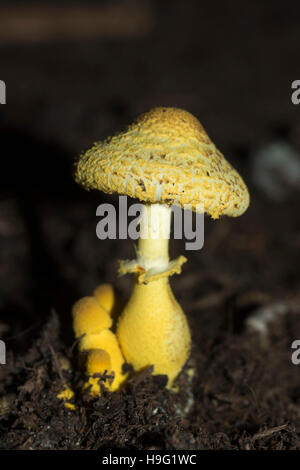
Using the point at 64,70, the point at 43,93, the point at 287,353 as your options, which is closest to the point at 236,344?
the point at 287,353

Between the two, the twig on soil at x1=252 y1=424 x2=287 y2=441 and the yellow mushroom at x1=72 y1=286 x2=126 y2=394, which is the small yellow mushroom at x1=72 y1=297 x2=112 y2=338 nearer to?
the yellow mushroom at x1=72 y1=286 x2=126 y2=394

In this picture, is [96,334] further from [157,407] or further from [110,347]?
[157,407]

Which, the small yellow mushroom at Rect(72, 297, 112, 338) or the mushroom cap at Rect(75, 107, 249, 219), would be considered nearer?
the mushroom cap at Rect(75, 107, 249, 219)

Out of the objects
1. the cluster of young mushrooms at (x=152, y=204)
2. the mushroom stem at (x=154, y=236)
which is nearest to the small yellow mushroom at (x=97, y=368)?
the cluster of young mushrooms at (x=152, y=204)

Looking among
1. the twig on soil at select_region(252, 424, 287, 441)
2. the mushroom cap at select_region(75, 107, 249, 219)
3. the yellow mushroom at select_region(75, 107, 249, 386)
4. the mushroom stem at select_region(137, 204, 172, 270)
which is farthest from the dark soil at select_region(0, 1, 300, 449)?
the mushroom cap at select_region(75, 107, 249, 219)

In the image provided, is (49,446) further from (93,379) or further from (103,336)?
(103,336)

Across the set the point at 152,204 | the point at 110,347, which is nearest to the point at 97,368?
the point at 110,347
